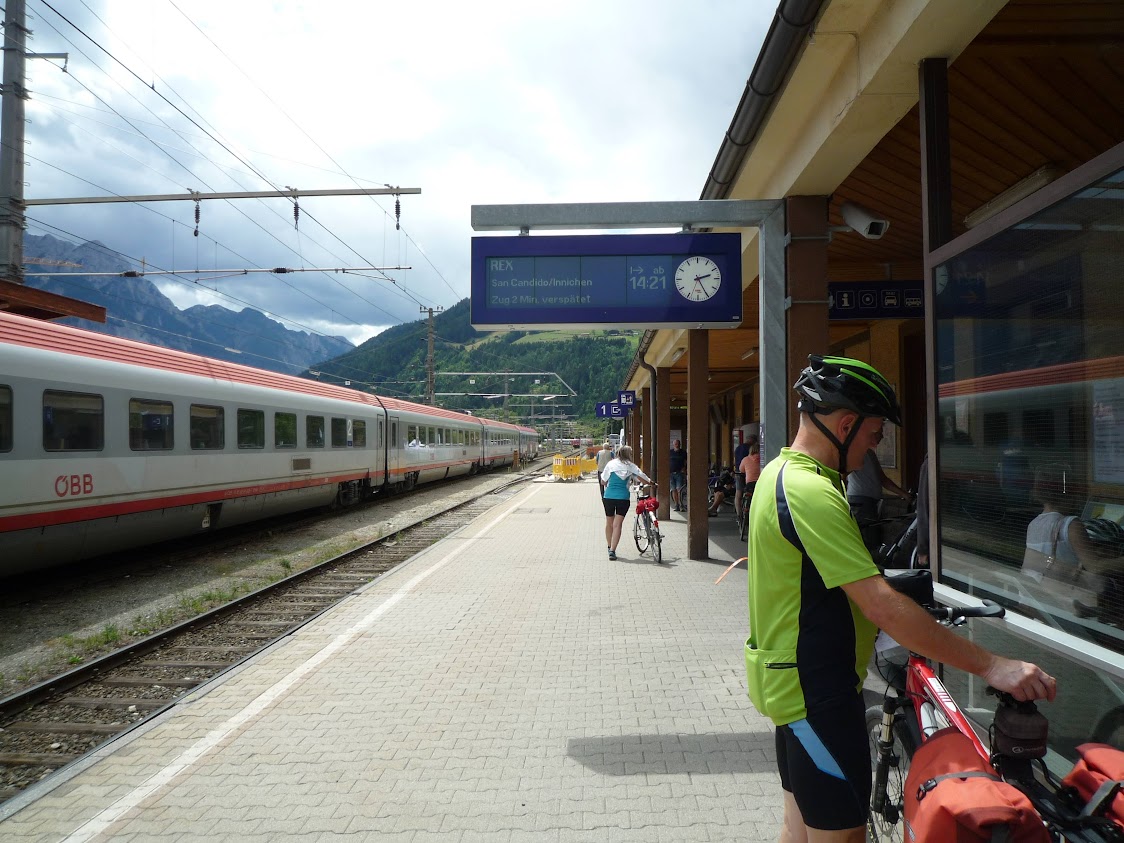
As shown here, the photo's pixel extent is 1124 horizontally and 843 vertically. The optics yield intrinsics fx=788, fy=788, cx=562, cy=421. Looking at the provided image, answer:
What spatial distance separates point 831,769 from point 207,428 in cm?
1183

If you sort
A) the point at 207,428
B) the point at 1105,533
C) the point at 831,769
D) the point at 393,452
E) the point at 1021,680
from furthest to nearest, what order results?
1. the point at 393,452
2. the point at 207,428
3. the point at 1105,533
4. the point at 831,769
5. the point at 1021,680

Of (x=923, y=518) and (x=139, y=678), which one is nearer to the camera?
(x=923, y=518)

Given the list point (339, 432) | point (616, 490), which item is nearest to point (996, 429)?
point (616, 490)

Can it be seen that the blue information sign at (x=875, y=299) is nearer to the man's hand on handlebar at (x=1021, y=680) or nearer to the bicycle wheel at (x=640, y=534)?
the bicycle wheel at (x=640, y=534)

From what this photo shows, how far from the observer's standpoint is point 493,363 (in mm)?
124312

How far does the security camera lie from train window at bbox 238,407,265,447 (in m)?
10.5

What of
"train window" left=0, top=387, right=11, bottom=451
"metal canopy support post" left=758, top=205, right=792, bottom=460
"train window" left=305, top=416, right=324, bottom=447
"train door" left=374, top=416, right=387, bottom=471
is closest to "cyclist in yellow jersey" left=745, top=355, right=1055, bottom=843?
"metal canopy support post" left=758, top=205, right=792, bottom=460

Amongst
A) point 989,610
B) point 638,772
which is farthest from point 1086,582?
point 638,772

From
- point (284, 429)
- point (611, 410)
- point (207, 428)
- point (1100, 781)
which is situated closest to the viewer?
point (1100, 781)

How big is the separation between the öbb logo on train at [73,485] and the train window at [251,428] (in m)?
3.85

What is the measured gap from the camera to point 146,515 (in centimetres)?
1046

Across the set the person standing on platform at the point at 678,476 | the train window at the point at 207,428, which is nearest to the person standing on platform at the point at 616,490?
the train window at the point at 207,428

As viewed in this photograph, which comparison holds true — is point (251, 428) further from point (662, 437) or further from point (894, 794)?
point (894, 794)

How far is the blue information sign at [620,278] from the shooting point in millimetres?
6168
